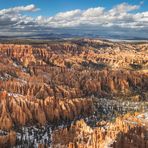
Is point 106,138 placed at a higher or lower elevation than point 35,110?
higher

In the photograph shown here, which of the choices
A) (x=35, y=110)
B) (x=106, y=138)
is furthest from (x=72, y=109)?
(x=106, y=138)

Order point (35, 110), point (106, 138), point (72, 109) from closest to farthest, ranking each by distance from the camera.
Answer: point (106, 138)
point (35, 110)
point (72, 109)

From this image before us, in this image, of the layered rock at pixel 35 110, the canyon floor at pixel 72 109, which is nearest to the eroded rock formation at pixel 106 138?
the canyon floor at pixel 72 109

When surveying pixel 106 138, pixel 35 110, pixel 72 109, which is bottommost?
pixel 72 109

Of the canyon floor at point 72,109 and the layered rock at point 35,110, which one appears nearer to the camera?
the canyon floor at point 72,109

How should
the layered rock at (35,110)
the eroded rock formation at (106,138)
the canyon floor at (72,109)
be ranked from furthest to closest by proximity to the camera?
the layered rock at (35,110) → the canyon floor at (72,109) → the eroded rock formation at (106,138)

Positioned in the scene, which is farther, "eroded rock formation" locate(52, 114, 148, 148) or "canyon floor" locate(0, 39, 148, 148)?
"canyon floor" locate(0, 39, 148, 148)

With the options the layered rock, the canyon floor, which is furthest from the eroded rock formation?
the layered rock

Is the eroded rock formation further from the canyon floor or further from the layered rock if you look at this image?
the layered rock

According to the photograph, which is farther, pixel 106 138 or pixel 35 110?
pixel 35 110

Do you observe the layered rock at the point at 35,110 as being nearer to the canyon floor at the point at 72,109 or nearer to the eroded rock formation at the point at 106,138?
the canyon floor at the point at 72,109

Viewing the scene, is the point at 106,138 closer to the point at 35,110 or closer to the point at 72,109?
the point at 35,110

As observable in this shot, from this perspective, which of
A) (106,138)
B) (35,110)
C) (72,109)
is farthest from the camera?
(72,109)
